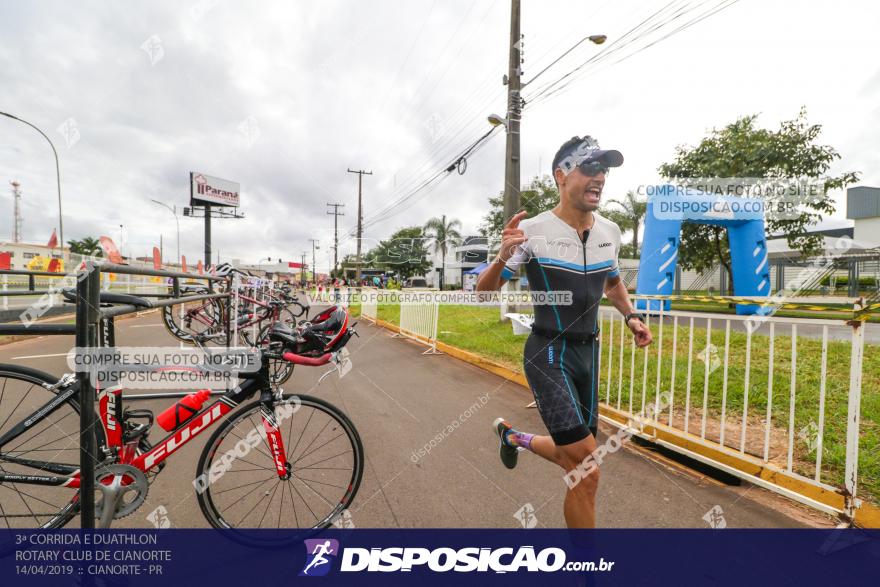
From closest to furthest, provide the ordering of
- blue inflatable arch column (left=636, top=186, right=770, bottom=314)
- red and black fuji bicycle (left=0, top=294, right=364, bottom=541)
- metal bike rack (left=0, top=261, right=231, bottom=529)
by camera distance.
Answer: metal bike rack (left=0, top=261, right=231, bottom=529) < red and black fuji bicycle (left=0, top=294, right=364, bottom=541) < blue inflatable arch column (left=636, top=186, right=770, bottom=314)

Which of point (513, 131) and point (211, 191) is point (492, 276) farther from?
point (211, 191)

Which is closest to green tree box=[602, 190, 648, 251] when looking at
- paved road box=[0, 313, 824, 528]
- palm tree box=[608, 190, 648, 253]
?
palm tree box=[608, 190, 648, 253]

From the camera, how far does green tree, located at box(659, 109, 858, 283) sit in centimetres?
1466

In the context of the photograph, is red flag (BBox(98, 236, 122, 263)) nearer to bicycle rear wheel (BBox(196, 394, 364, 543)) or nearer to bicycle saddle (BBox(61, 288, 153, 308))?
bicycle saddle (BBox(61, 288, 153, 308))

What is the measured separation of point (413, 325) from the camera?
10.1m

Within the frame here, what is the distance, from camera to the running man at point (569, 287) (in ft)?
6.49

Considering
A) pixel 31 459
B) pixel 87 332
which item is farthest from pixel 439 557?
pixel 31 459

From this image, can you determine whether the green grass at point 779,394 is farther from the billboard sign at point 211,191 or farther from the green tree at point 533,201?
the billboard sign at point 211,191

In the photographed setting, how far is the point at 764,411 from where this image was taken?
12.8 ft

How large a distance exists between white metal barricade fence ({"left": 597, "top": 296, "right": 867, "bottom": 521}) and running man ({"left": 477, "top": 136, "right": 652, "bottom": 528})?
134 centimetres

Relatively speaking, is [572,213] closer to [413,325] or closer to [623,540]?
[623,540]

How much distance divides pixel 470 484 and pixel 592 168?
2229mm

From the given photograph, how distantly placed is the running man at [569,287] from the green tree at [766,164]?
16.7 m

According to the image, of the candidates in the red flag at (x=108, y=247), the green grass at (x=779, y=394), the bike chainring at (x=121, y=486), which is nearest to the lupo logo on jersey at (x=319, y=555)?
the bike chainring at (x=121, y=486)
